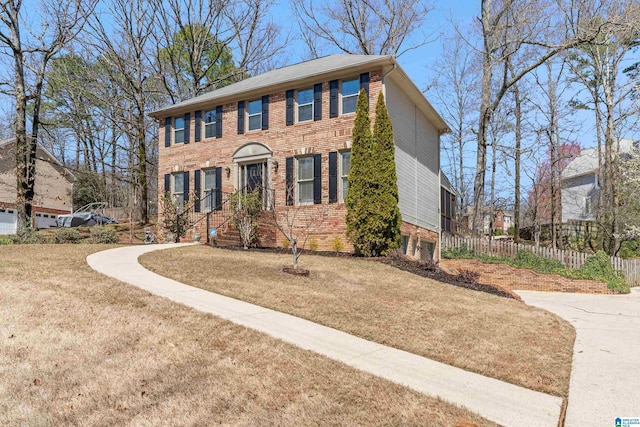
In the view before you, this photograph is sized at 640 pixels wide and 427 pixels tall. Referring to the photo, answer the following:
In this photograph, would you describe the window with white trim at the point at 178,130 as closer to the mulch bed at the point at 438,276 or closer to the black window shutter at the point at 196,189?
the black window shutter at the point at 196,189

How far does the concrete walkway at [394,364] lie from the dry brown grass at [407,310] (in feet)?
0.79

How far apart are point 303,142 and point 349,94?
213cm

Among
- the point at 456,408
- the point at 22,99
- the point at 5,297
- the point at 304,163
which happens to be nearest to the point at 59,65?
the point at 22,99

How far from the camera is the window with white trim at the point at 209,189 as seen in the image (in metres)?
15.7

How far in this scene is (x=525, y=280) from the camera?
44.9 feet

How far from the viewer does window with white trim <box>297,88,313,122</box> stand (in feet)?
45.9

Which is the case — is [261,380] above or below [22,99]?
below

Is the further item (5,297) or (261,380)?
(5,297)

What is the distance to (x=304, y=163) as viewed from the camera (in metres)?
14.1

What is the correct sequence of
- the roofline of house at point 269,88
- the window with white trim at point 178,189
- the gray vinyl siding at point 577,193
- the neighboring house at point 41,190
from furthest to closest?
the gray vinyl siding at point 577,193 → the neighboring house at point 41,190 → the window with white trim at point 178,189 → the roofline of house at point 269,88

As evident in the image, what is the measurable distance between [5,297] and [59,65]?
73.1 ft

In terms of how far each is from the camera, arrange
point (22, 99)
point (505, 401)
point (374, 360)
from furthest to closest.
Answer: point (22, 99) → point (374, 360) → point (505, 401)

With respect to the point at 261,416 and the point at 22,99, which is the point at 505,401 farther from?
the point at 22,99

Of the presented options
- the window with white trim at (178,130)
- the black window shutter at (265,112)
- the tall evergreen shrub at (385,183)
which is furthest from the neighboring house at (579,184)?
the window with white trim at (178,130)
